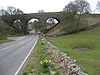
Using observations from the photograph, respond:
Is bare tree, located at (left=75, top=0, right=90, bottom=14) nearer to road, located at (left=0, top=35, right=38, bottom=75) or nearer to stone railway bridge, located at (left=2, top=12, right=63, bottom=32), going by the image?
stone railway bridge, located at (left=2, top=12, right=63, bottom=32)

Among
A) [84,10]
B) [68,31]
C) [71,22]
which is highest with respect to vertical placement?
[84,10]

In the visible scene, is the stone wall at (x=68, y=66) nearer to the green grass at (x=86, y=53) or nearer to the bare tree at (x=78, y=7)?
the green grass at (x=86, y=53)

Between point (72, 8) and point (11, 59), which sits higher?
point (72, 8)

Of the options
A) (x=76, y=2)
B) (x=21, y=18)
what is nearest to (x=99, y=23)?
(x=76, y=2)

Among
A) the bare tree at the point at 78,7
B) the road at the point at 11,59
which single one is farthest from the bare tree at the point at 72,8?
the road at the point at 11,59

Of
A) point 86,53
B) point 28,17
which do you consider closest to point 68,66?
point 86,53

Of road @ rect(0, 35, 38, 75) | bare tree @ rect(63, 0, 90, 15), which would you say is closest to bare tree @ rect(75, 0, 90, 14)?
bare tree @ rect(63, 0, 90, 15)

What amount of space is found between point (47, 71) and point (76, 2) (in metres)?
53.5

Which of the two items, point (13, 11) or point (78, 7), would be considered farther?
point (13, 11)

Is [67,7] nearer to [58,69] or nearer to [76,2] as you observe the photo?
[76,2]

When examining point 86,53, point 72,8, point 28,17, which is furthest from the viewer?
point 28,17

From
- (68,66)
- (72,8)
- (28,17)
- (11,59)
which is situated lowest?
(11,59)

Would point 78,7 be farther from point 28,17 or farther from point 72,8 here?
point 28,17

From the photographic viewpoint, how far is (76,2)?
5850cm
